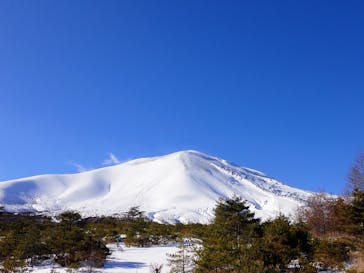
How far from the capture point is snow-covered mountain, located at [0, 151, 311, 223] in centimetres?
12288

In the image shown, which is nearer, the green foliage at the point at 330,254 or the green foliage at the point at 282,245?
the green foliage at the point at 282,245

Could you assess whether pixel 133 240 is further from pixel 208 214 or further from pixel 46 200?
pixel 46 200

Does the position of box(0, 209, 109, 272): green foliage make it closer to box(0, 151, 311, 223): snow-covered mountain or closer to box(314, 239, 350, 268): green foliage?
box(314, 239, 350, 268): green foliage

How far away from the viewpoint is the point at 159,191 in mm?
151750

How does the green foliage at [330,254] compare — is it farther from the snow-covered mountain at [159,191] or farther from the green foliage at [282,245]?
the snow-covered mountain at [159,191]

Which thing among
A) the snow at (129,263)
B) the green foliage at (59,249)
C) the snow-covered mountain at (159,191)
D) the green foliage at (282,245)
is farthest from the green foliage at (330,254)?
the snow-covered mountain at (159,191)

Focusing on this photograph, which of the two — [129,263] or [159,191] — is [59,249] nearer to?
[129,263]

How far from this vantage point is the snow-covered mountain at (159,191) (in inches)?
4838

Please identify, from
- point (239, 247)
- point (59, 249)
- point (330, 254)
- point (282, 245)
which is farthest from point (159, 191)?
point (239, 247)

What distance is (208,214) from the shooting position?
107 meters

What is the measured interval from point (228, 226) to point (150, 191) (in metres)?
134

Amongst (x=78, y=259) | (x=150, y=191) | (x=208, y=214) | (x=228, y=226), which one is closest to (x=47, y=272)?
(x=78, y=259)

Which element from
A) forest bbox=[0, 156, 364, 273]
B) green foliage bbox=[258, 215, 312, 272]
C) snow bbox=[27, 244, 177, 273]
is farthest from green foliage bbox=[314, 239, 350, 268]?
snow bbox=[27, 244, 177, 273]

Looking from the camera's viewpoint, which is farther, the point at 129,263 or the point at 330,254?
the point at 129,263
